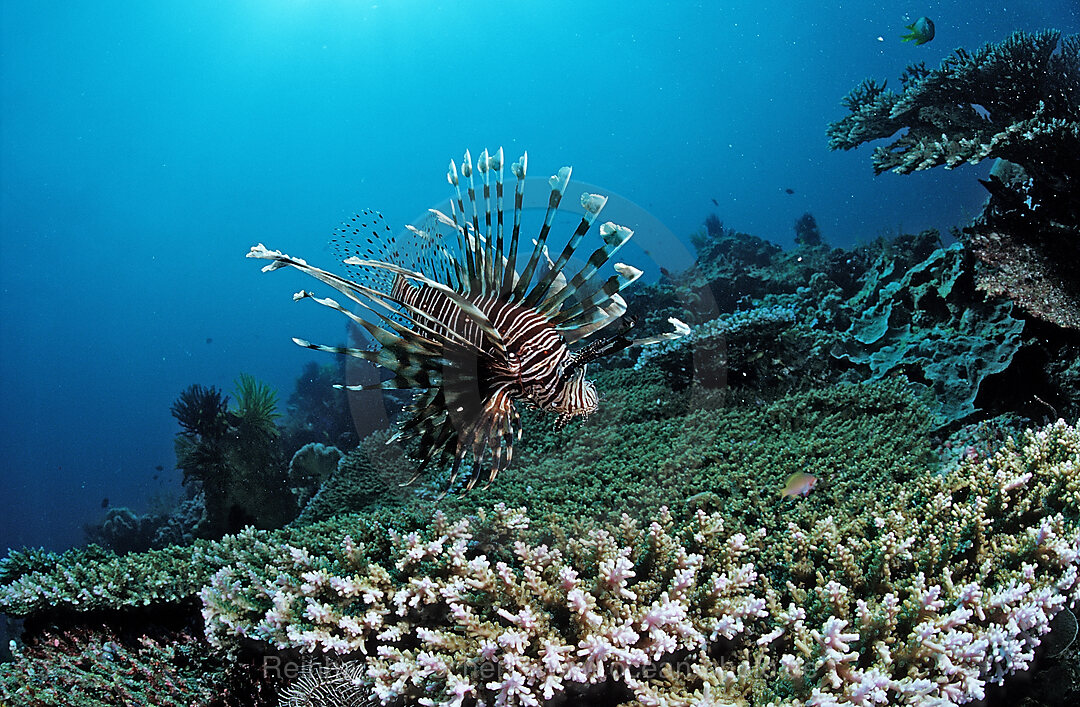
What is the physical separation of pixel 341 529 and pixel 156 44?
248 feet

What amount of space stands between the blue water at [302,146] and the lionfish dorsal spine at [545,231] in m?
49.0

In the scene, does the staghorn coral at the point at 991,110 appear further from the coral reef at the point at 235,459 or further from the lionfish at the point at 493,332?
the coral reef at the point at 235,459

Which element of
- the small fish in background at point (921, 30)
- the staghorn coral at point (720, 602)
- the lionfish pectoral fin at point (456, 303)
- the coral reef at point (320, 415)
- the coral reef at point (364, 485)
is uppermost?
the coral reef at point (320, 415)

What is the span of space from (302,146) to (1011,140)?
82979 millimetres

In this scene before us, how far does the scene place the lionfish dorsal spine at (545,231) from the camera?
240 centimetres

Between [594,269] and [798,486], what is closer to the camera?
[594,269]

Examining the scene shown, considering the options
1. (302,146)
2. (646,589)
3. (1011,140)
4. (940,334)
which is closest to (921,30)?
(1011,140)

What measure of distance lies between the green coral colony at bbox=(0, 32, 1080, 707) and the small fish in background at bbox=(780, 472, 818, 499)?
0.03 m

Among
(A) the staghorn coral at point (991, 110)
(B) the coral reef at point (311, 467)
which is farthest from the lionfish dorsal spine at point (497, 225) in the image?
(B) the coral reef at point (311, 467)

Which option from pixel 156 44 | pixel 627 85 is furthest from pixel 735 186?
pixel 156 44

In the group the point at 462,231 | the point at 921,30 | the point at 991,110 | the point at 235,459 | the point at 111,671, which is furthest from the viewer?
the point at 921,30

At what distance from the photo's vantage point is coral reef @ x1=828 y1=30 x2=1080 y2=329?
3893mm

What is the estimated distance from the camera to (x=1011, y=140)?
13.9 ft

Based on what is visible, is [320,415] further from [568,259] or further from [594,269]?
[594,269]
